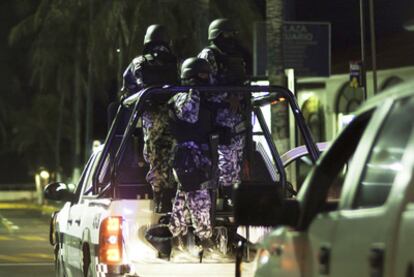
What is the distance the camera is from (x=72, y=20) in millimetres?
34656

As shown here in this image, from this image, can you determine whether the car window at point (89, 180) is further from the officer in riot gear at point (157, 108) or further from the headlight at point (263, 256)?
the headlight at point (263, 256)

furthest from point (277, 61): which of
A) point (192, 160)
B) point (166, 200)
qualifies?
point (192, 160)

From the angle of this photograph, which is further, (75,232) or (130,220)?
(75,232)

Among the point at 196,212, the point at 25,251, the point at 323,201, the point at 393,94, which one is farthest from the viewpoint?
the point at 25,251

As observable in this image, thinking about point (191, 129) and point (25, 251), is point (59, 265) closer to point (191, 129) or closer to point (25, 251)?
point (191, 129)

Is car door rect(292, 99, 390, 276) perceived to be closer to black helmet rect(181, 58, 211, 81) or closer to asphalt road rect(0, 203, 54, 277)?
black helmet rect(181, 58, 211, 81)

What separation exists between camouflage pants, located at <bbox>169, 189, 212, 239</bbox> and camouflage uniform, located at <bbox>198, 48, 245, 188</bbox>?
68cm

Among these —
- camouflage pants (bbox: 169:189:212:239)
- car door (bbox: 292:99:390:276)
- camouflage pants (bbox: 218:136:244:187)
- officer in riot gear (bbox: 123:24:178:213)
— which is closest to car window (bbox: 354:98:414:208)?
car door (bbox: 292:99:390:276)

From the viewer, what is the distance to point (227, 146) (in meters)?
7.97

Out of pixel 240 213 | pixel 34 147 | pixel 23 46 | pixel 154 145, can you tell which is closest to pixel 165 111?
pixel 154 145

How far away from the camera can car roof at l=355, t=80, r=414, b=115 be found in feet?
11.8

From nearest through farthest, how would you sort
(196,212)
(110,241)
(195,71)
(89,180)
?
(110,241) → (196,212) → (195,71) → (89,180)

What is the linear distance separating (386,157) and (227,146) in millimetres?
4162

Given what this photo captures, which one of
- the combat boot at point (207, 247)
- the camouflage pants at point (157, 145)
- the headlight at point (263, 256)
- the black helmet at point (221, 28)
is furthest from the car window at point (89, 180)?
the headlight at point (263, 256)
